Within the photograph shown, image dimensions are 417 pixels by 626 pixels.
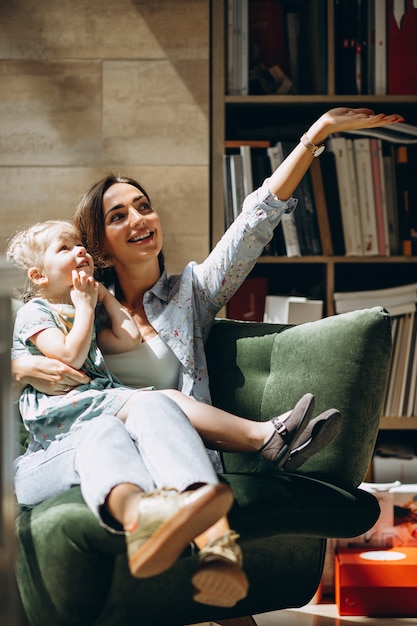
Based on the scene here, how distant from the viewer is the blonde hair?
81.4 inches

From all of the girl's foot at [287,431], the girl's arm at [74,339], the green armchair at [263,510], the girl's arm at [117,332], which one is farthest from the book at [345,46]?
the girl's foot at [287,431]

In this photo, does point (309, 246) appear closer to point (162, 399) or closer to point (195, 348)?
point (195, 348)

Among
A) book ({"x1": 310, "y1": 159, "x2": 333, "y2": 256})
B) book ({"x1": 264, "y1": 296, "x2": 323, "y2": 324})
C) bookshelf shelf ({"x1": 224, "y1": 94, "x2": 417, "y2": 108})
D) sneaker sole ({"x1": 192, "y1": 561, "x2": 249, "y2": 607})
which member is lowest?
sneaker sole ({"x1": 192, "y1": 561, "x2": 249, "y2": 607})

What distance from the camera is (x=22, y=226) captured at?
284 centimetres

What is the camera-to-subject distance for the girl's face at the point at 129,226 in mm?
2174

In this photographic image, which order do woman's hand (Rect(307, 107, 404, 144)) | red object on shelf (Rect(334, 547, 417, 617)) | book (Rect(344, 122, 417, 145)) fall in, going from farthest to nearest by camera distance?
book (Rect(344, 122, 417, 145)), red object on shelf (Rect(334, 547, 417, 617)), woman's hand (Rect(307, 107, 404, 144))

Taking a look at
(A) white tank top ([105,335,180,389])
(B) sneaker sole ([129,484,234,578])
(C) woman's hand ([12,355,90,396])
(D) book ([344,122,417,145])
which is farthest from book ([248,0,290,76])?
(B) sneaker sole ([129,484,234,578])

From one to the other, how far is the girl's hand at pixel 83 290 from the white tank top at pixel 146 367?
0.61 ft

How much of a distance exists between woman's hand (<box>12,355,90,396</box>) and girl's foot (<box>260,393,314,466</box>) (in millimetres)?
433

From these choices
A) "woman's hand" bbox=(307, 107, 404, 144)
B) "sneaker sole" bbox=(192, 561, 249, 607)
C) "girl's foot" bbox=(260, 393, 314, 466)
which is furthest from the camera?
"woman's hand" bbox=(307, 107, 404, 144)

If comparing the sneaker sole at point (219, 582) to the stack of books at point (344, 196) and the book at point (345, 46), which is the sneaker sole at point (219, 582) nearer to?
the stack of books at point (344, 196)

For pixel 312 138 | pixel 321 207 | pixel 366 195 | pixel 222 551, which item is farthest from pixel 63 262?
pixel 366 195

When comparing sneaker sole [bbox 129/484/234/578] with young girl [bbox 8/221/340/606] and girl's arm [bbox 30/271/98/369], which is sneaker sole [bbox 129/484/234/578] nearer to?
young girl [bbox 8/221/340/606]

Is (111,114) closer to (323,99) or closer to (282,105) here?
(282,105)
